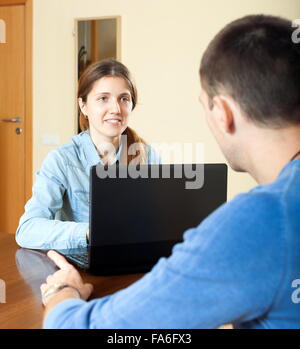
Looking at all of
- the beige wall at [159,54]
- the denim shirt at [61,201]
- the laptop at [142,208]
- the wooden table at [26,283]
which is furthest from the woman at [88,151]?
the beige wall at [159,54]

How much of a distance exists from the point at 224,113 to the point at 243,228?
0.22 metres

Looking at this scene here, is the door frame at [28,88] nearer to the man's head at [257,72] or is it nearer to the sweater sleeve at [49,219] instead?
the sweater sleeve at [49,219]

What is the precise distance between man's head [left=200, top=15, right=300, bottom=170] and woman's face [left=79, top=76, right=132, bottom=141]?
3.67 feet

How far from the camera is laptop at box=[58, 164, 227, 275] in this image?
112cm

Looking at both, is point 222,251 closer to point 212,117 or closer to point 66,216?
point 212,117

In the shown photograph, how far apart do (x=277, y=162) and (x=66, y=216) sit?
3.79 feet

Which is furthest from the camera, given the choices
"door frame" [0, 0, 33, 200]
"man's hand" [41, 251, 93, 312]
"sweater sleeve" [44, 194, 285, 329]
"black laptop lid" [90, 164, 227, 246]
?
"door frame" [0, 0, 33, 200]

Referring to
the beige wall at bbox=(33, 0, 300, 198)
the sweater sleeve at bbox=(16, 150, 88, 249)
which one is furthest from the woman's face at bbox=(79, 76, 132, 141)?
the beige wall at bbox=(33, 0, 300, 198)

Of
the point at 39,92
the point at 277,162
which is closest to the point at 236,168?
the point at 277,162

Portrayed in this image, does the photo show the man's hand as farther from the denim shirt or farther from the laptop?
the denim shirt

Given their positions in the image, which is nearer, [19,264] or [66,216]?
[19,264]

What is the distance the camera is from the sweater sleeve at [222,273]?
0.61 metres

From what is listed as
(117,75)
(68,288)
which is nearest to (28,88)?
(117,75)
